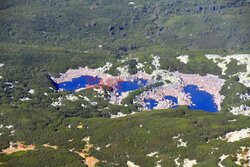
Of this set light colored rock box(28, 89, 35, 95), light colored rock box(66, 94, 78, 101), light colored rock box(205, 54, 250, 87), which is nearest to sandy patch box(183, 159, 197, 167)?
light colored rock box(66, 94, 78, 101)

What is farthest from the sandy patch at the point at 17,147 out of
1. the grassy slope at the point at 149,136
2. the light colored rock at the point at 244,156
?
the light colored rock at the point at 244,156

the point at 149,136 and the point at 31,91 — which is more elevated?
the point at 31,91

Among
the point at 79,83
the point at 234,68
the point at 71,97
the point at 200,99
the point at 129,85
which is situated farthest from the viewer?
the point at 234,68

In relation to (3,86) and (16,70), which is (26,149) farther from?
(16,70)

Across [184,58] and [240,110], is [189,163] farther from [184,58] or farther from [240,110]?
[184,58]

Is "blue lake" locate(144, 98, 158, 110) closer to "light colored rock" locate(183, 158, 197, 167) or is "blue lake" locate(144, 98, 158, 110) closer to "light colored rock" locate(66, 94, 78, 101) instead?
"light colored rock" locate(66, 94, 78, 101)

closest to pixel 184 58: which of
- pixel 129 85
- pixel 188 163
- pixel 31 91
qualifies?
pixel 129 85

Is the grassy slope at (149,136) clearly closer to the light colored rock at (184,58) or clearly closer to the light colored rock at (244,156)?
the light colored rock at (244,156)
